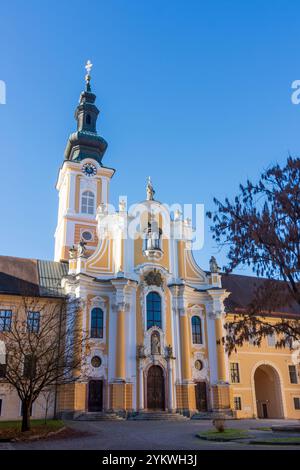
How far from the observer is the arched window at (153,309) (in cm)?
3560

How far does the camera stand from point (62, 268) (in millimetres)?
39281

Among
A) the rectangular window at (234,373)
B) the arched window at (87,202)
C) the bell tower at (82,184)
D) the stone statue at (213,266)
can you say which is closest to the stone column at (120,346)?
the stone statue at (213,266)

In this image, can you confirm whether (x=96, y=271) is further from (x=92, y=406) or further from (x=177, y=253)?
(x=92, y=406)

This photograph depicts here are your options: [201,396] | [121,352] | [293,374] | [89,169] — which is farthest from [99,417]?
[89,169]

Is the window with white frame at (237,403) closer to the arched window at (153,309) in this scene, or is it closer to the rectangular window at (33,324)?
the arched window at (153,309)

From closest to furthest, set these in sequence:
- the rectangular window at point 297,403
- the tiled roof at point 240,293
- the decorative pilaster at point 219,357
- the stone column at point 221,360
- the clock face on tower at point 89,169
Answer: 1. the decorative pilaster at point 219,357
2. the stone column at point 221,360
3. the rectangular window at point 297,403
4. the tiled roof at point 240,293
5. the clock face on tower at point 89,169

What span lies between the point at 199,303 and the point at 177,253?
4502 millimetres

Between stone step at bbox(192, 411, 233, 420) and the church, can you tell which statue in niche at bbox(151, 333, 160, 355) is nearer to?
the church

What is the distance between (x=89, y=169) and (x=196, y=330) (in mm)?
21479

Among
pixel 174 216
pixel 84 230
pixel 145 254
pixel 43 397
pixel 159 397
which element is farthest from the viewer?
pixel 84 230

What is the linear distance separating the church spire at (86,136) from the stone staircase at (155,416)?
2772 cm

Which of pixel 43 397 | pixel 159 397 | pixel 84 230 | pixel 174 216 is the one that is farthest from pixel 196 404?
pixel 84 230

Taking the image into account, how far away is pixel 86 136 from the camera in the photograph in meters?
50.7

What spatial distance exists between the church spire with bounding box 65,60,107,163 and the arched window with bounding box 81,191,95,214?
4.09 m
